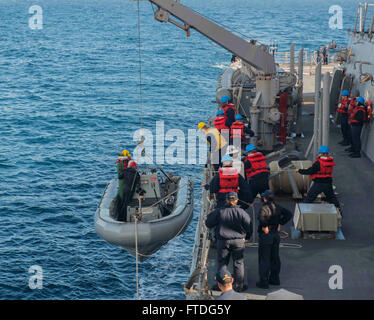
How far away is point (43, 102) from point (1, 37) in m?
48.6

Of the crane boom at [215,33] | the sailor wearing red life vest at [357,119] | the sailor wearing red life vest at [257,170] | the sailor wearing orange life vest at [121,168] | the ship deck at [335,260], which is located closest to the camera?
the ship deck at [335,260]

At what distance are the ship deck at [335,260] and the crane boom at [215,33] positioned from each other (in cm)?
480

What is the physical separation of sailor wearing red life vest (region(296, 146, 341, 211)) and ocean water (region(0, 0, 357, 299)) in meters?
7.08

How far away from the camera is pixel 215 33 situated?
51.9ft

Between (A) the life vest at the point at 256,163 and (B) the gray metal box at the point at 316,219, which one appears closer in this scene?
(B) the gray metal box at the point at 316,219

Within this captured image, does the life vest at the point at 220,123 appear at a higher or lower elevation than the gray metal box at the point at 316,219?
higher

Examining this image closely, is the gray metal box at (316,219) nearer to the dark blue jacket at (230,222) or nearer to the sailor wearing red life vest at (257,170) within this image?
the sailor wearing red life vest at (257,170)

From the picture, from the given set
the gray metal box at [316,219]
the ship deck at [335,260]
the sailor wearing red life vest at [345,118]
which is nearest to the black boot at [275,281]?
the ship deck at [335,260]

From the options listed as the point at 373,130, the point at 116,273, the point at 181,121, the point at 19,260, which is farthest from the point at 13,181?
the point at 373,130

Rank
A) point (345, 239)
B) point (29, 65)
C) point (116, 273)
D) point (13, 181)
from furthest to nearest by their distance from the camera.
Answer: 1. point (29, 65)
2. point (13, 181)
3. point (116, 273)
4. point (345, 239)

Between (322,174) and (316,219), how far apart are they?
1.01m

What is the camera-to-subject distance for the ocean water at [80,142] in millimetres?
18203

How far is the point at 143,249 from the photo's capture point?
1395 centimetres

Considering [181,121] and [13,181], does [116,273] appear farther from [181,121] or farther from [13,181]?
[181,121]
